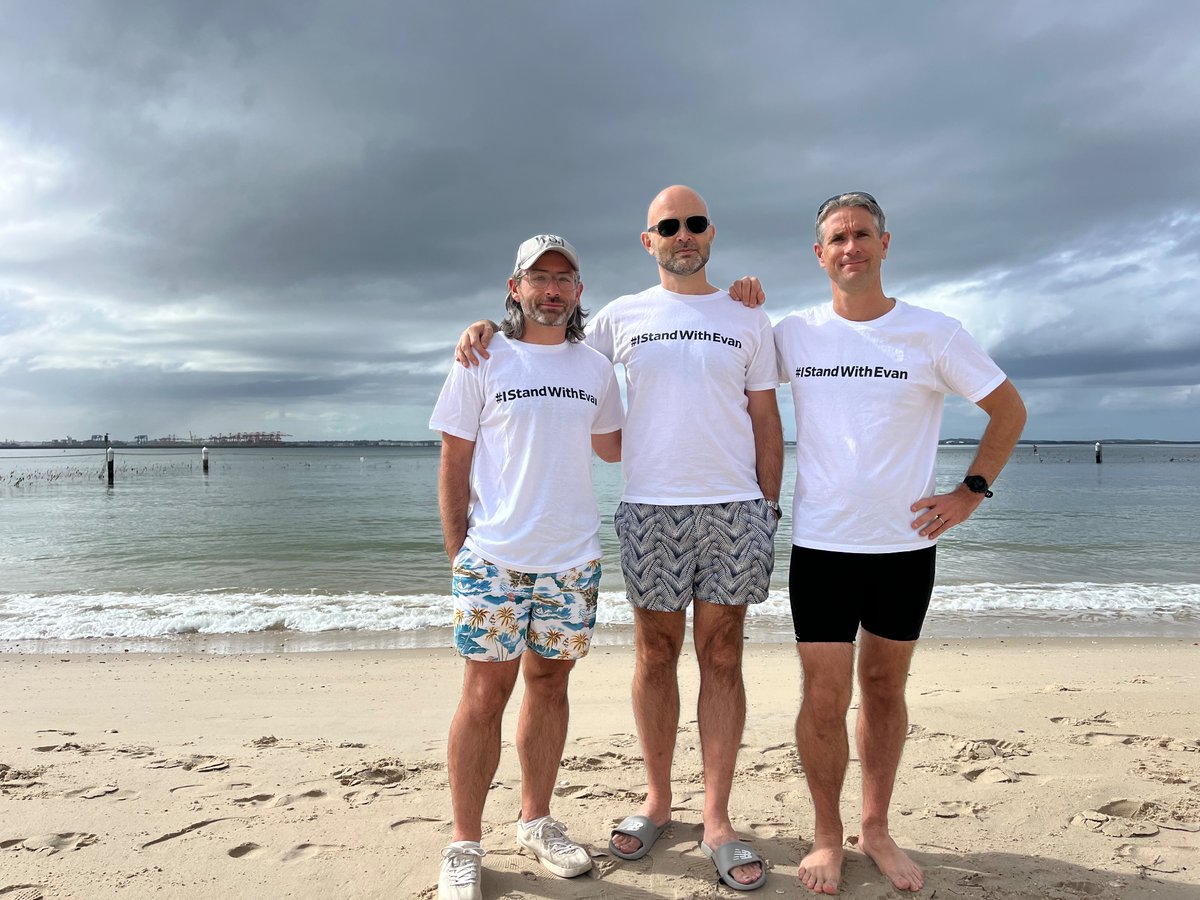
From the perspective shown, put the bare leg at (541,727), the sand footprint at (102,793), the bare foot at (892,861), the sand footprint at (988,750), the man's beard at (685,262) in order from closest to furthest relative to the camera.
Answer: the bare foot at (892,861), the bare leg at (541,727), the man's beard at (685,262), the sand footprint at (102,793), the sand footprint at (988,750)

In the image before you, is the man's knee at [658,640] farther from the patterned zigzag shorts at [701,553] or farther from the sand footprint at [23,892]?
the sand footprint at [23,892]

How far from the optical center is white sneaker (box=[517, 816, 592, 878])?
305cm

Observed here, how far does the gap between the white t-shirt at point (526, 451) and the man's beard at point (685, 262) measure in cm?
70

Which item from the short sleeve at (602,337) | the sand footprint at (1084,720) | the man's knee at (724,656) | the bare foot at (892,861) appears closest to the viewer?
the bare foot at (892,861)

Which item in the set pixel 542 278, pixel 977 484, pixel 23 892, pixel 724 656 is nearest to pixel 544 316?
pixel 542 278

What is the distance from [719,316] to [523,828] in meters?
2.46

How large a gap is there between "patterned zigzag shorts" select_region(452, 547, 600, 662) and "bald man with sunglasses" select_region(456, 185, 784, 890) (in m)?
0.31

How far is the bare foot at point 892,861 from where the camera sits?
297 centimetres

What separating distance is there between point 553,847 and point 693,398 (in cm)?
202

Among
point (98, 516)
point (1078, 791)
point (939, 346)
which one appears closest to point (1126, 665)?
point (1078, 791)

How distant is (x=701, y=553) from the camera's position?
326 centimetres

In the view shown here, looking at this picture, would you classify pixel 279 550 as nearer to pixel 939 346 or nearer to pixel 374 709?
pixel 374 709

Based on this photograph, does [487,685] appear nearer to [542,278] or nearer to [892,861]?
[542,278]

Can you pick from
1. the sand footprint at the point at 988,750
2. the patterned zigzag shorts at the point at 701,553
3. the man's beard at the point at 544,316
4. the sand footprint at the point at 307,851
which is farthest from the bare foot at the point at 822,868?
the man's beard at the point at 544,316
